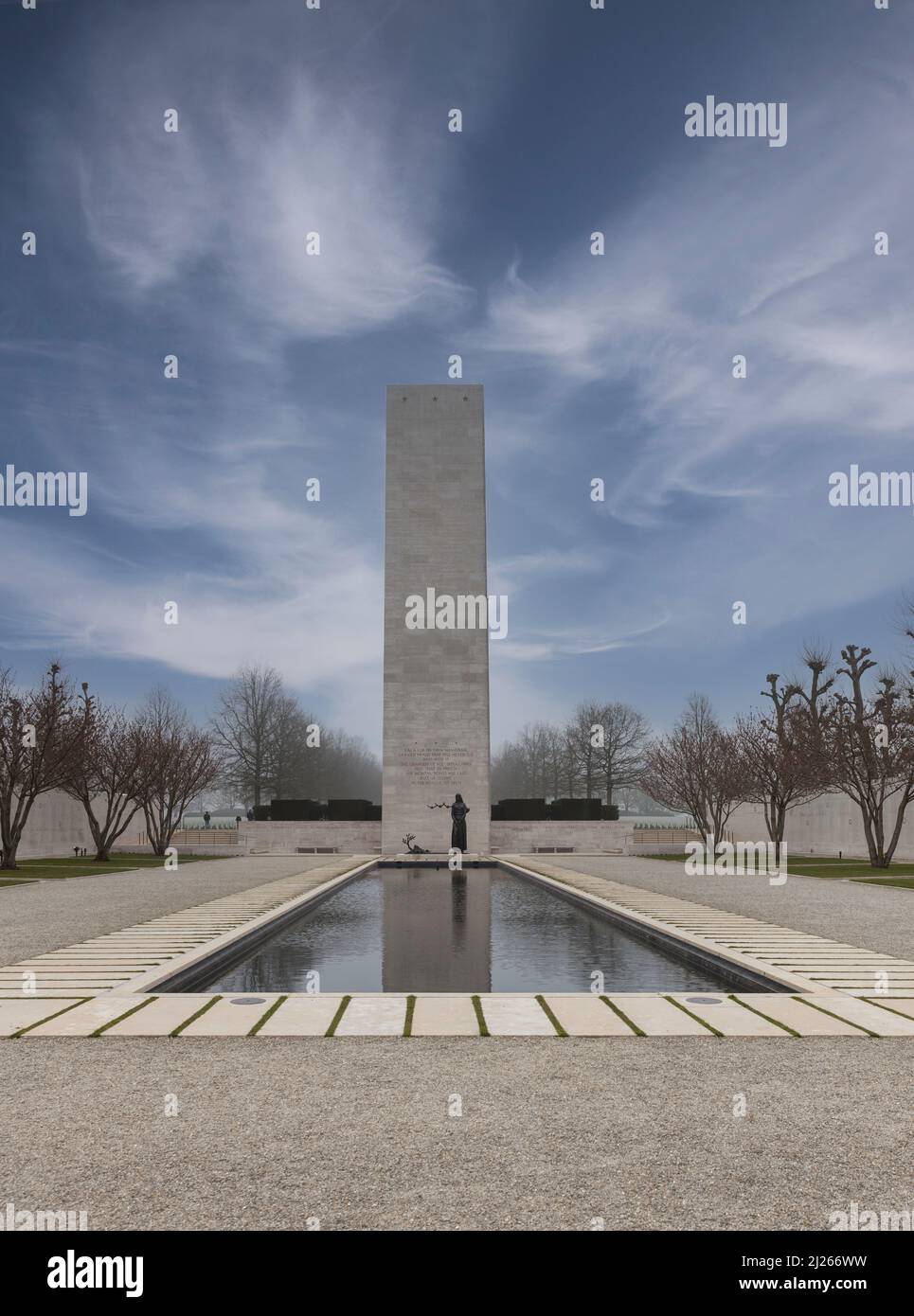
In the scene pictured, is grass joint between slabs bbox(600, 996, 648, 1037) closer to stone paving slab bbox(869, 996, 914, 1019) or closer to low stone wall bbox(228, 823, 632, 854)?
stone paving slab bbox(869, 996, 914, 1019)

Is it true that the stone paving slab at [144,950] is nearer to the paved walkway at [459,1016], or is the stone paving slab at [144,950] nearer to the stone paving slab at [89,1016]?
the stone paving slab at [89,1016]

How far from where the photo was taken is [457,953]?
1120 centimetres

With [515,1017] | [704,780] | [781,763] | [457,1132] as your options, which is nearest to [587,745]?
[704,780]

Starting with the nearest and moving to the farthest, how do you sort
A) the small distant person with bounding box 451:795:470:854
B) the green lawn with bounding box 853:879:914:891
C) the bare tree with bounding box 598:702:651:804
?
the green lawn with bounding box 853:879:914:891 → the small distant person with bounding box 451:795:470:854 → the bare tree with bounding box 598:702:651:804

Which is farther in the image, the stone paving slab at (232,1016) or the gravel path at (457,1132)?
the stone paving slab at (232,1016)

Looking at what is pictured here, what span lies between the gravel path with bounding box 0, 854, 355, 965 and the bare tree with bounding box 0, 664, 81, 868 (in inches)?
180

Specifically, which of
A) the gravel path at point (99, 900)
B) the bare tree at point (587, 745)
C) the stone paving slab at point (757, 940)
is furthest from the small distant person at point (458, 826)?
the bare tree at point (587, 745)

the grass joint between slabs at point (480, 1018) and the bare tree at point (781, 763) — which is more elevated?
the bare tree at point (781, 763)

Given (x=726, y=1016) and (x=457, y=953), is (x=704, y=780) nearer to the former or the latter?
(x=457, y=953)

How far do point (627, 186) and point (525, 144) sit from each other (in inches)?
107

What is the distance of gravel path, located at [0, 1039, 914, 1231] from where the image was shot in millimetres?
3727

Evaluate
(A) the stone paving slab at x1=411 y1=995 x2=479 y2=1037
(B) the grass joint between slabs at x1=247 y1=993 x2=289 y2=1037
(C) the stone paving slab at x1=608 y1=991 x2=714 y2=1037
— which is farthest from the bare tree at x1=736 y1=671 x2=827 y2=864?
(B) the grass joint between slabs at x1=247 y1=993 x2=289 y2=1037

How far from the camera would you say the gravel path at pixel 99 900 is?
11.6m

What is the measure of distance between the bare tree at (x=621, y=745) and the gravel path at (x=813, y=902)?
139 ft
